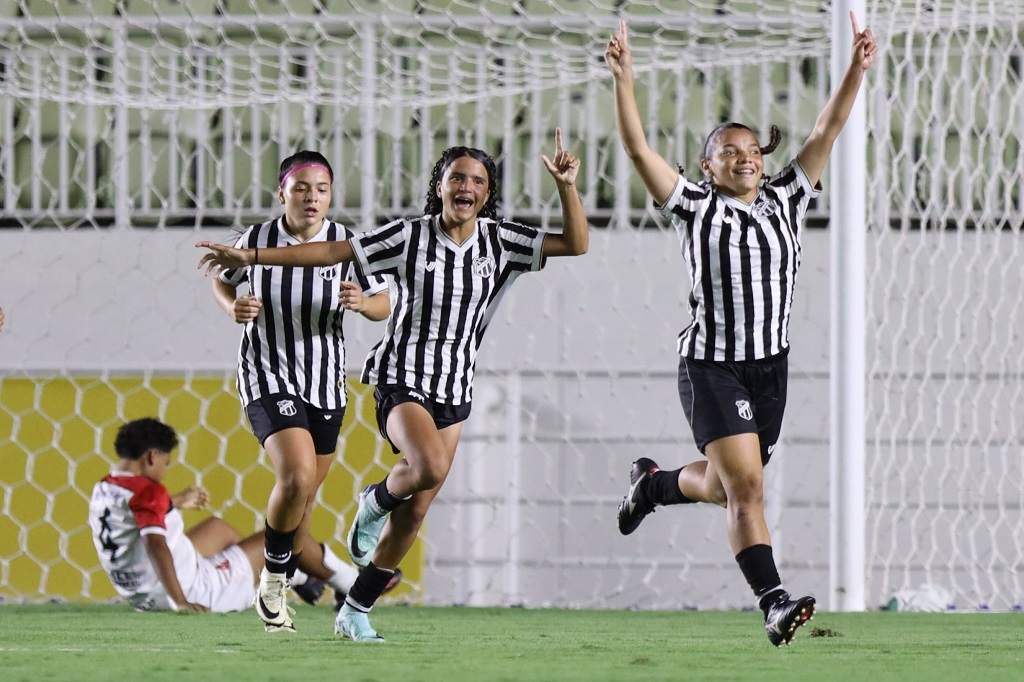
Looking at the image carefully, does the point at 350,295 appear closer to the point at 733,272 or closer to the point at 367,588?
the point at 367,588

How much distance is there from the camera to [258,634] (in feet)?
13.7

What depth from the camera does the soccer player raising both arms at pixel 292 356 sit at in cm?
416

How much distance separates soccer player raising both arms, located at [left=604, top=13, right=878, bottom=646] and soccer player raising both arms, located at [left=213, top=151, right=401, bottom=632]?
97 cm

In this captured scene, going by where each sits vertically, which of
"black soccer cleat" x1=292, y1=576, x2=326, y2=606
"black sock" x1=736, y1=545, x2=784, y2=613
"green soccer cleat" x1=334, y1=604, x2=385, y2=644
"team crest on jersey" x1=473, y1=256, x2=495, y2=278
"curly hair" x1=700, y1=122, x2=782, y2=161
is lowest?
"black soccer cleat" x1=292, y1=576, x2=326, y2=606

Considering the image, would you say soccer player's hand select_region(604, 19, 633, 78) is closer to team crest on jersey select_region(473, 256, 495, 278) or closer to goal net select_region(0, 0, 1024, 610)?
team crest on jersey select_region(473, 256, 495, 278)

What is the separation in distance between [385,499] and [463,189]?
89 cm

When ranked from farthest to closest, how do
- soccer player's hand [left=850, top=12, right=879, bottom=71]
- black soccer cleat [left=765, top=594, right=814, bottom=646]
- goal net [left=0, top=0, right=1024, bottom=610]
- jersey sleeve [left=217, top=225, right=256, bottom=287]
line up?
1. goal net [left=0, top=0, right=1024, bottom=610]
2. jersey sleeve [left=217, top=225, right=256, bottom=287]
3. soccer player's hand [left=850, top=12, right=879, bottom=71]
4. black soccer cleat [left=765, top=594, right=814, bottom=646]

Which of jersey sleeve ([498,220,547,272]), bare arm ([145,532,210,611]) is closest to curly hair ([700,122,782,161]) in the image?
jersey sleeve ([498,220,547,272])

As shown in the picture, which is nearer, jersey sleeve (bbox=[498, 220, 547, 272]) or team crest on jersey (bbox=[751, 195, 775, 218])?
team crest on jersey (bbox=[751, 195, 775, 218])

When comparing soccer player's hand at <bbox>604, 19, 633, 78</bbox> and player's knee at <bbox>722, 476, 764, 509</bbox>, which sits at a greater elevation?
soccer player's hand at <bbox>604, 19, 633, 78</bbox>

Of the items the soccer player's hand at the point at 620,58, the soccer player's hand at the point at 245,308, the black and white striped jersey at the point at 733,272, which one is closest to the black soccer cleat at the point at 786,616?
the black and white striped jersey at the point at 733,272

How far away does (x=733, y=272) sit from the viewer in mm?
3771

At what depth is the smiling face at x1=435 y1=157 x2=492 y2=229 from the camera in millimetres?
3936

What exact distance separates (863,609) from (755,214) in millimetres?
2121
